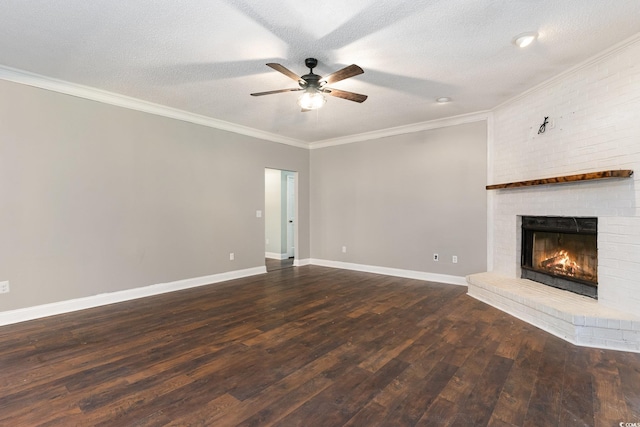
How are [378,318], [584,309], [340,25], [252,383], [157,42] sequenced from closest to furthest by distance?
[252,383] → [340,25] → [157,42] → [584,309] → [378,318]

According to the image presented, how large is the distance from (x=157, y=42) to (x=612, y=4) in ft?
11.4

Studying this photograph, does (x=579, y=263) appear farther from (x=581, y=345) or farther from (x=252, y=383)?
(x=252, y=383)

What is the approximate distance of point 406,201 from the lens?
Result: 17.4 feet

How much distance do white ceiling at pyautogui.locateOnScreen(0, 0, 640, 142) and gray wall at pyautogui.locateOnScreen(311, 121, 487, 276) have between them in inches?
45.5

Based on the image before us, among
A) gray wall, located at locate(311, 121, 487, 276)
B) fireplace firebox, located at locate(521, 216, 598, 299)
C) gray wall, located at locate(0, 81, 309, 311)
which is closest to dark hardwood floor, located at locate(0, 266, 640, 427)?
gray wall, located at locate(0, 81, 309, 311)

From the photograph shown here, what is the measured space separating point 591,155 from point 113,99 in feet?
17.9

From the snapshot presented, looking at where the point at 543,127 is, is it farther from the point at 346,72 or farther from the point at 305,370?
the point at 305,370

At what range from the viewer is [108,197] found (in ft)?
12.6

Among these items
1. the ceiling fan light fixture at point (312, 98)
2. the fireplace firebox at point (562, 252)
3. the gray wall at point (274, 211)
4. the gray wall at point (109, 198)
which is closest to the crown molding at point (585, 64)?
the fireplace firebox at point (562, 252)

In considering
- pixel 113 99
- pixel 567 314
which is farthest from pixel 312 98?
pixel 567 314

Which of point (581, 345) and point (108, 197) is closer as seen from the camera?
point (581, 345)

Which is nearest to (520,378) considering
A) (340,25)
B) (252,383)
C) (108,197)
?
(252,383)

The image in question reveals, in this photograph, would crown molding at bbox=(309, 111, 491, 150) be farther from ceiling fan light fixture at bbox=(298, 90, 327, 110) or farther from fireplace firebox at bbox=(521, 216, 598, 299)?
ceiling fan light fixture at bbox=(298, 90, 327, 110)

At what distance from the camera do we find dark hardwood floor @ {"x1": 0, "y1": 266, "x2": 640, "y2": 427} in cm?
175
